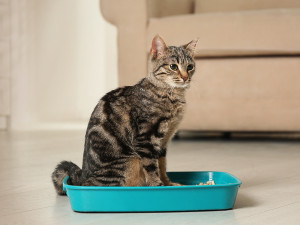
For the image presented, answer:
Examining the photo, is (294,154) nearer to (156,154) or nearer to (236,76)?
(236,76)

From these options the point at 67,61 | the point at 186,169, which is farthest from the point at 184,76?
the point at 67,61

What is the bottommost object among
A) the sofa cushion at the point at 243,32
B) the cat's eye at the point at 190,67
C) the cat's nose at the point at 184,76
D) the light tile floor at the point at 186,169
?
the light tile floor at the point at 186,169

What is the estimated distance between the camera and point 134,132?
142cm

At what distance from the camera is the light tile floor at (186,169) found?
1228 mm

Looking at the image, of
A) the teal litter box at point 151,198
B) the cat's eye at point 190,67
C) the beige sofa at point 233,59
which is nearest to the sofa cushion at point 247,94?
the beige sofa at point 233,59

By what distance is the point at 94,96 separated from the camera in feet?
15.4

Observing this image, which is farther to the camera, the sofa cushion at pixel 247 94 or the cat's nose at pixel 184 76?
the sofa cushion at pixel 247 94

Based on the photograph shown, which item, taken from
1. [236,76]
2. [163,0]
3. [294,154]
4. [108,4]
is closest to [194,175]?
[294,154]

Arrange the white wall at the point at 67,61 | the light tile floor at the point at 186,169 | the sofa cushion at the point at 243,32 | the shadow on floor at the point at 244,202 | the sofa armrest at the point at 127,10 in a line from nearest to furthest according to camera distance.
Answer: the light tile floor at the point at 186,169 < the shadow on floor at the point at 244,202 < the sofa cushion at the point at 243,32 < the sofa armrest at the point at 127,10 < the white wall at the point at 67,61

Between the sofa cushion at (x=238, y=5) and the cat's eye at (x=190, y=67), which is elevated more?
the sofa cushion at (x=238, y=5)

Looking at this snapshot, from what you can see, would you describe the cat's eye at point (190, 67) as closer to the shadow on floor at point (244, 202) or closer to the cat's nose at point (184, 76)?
the cat's nose at point (184, 76)

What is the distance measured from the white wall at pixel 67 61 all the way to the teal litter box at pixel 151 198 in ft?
10.2

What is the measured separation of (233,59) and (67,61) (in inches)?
90.9

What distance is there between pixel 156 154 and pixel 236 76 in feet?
4.48
